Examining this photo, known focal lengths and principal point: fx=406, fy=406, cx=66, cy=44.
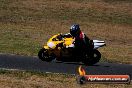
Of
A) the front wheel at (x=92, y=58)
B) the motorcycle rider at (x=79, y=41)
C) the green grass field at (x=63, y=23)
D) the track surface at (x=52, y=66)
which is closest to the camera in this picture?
the track surface at (x=52, y=66)

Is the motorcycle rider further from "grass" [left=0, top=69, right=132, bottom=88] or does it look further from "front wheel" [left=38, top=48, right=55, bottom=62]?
"grass" [left=0, top=69, right=132, bottom=88]

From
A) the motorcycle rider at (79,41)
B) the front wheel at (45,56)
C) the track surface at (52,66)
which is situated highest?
the motorcycle rider at (79,41)

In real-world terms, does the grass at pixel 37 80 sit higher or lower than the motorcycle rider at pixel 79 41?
lower

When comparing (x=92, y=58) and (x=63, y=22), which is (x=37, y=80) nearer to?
(x=92, y=58)

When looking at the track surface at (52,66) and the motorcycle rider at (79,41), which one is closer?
the track surface at (52,66)

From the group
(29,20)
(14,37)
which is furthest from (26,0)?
(14,37)

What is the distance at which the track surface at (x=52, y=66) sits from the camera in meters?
19.8

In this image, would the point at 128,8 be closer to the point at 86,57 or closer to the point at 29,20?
the point at 29,20

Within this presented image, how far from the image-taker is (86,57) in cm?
2116

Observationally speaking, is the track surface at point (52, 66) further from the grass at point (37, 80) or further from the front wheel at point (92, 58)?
the grass at point (37, 80)

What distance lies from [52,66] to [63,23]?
17.6 meters

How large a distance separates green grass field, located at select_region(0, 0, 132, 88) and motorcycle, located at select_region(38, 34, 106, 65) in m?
2.62

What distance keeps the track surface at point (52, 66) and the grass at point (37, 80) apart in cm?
94

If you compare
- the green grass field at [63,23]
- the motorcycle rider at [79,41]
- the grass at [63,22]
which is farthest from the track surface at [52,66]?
the grass at [63,22]
